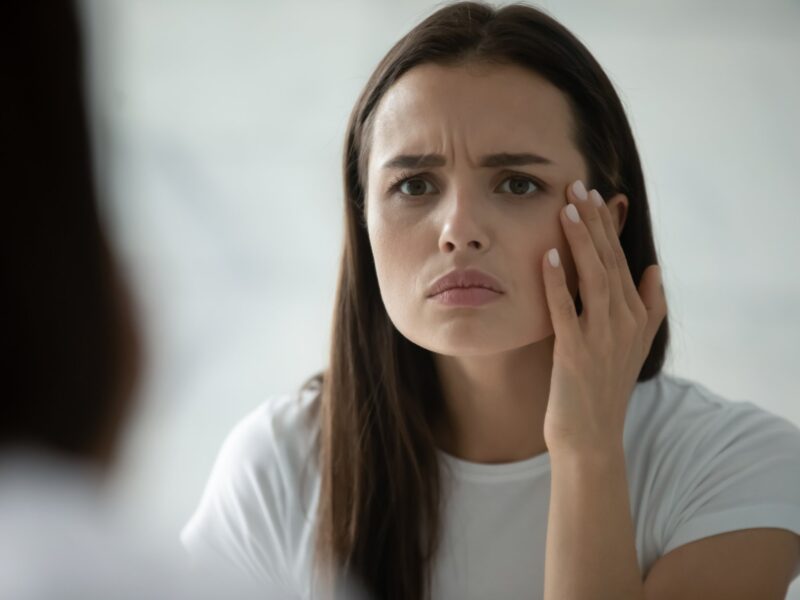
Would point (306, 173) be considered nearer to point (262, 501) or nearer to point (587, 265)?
point (262, 501)

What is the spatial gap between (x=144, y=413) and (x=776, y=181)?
6.71 feet

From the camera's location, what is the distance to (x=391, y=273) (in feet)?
4.63

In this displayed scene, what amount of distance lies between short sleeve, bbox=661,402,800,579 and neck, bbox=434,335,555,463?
0.24 metres

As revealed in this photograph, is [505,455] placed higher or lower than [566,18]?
lower

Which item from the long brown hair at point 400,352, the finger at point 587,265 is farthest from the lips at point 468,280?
the long brown hair at point 400,352

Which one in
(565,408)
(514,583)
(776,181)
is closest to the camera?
(565,408)

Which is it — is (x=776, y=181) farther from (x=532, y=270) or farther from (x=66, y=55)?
(x=66, y=55)

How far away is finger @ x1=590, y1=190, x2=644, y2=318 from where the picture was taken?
1.39m

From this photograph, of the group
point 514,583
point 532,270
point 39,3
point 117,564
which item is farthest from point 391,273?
point 39,3

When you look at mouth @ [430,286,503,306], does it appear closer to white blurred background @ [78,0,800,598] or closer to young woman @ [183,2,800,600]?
young woman @ [183,2,800,600]

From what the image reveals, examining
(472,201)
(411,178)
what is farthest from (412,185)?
(472,201)

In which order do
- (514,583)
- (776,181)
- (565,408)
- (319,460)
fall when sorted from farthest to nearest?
(776,181)
(319,460)
(514,583)
(565,408)

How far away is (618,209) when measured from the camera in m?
1.49

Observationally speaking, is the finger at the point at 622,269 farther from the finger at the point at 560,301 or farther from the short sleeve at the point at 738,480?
the short sleeve at the point at 738,480
